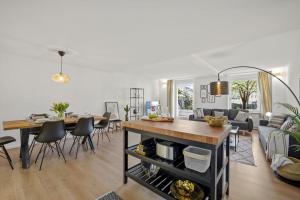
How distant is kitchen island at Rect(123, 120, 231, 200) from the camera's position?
1296 mm

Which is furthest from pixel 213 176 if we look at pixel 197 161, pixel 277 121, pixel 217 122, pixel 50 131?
pixel 277 121

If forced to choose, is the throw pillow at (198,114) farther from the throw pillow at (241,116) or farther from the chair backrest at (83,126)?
the chair backrest at (83,126)

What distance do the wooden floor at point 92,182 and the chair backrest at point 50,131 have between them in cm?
50

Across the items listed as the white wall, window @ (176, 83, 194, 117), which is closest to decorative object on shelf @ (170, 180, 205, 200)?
the white wall

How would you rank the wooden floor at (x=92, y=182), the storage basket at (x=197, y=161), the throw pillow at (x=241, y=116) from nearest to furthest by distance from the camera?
the storage basket at (x=197, y=161) < the wooden floor at (x=92, y=182) < the throw pillow at (x=241, y=116)

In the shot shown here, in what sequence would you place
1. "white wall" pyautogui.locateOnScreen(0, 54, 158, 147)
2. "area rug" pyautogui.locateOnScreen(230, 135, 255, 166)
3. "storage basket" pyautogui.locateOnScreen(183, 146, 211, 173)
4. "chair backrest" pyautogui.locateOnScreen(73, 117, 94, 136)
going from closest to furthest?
"storage basket" pyautogui.locateOnScreen(183, 146, 211, 173), "area rug" pyautogui.locateOnScreen(230, 135, 255, 166), "chair backrest" pyautogui.locateOnScreen(73, 117, 94, 136), "white wall" pyautogui.locateOnScreen(0, 54, 158, 147)

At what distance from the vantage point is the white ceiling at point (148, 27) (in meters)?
1.81

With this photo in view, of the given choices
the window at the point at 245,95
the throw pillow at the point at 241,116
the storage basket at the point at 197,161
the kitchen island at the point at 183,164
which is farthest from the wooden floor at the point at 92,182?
the window at the point at 245,95

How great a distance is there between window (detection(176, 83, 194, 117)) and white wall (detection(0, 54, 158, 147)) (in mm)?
3959

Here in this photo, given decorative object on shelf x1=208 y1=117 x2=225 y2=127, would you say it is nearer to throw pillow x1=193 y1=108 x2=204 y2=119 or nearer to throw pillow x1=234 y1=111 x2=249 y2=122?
throw pillow x1=234 y1=111 x2=249 y2=122

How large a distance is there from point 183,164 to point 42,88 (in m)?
4.45

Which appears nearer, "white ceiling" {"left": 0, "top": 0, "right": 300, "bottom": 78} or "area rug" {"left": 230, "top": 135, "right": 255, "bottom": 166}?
"white ceiling" {"left": 0, "top": 0, "right": 300, "bottom": 78}

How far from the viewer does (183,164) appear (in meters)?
1.64

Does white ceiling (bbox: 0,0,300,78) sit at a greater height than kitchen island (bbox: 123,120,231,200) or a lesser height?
greater
